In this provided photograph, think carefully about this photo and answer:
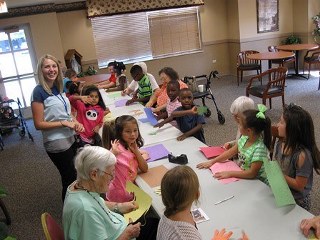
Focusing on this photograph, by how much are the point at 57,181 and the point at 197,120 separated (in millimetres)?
2009

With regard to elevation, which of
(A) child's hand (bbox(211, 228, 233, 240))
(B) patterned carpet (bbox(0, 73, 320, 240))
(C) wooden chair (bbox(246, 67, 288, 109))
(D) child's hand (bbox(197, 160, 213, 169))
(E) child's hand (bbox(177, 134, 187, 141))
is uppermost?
(E) child's hand (bbox(177, 134, 187, 141))

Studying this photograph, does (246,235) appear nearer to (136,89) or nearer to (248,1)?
(136,89)

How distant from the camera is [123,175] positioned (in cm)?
206

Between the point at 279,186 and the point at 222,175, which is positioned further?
the point at 222,175

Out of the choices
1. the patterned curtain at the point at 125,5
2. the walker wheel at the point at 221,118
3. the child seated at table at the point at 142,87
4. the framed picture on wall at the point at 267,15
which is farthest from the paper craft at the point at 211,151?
the framed picture on wall at the point at 267,15

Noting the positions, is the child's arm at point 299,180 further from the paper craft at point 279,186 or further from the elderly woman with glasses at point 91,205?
the elderly woman with glasses at point 91,205

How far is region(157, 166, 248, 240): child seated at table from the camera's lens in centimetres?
128

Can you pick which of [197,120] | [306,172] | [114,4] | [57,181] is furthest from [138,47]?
[306,172]

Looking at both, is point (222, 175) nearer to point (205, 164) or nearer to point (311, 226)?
point (205, 164)

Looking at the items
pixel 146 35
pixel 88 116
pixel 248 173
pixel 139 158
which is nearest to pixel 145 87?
pixel 88 116

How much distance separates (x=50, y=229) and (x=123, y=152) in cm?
76

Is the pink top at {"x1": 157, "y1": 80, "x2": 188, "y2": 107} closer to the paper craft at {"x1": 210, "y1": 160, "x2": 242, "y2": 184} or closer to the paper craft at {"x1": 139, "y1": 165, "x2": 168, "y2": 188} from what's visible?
the paper craft at {"x1": 139, "y1": 165, "x2": 168, "y2": 188}

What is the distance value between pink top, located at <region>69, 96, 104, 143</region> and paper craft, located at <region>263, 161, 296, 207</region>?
197 cm

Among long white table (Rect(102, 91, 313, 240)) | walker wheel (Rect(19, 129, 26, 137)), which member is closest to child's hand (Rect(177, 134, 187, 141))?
long white table (Rect(102, 91, 313, 240))
